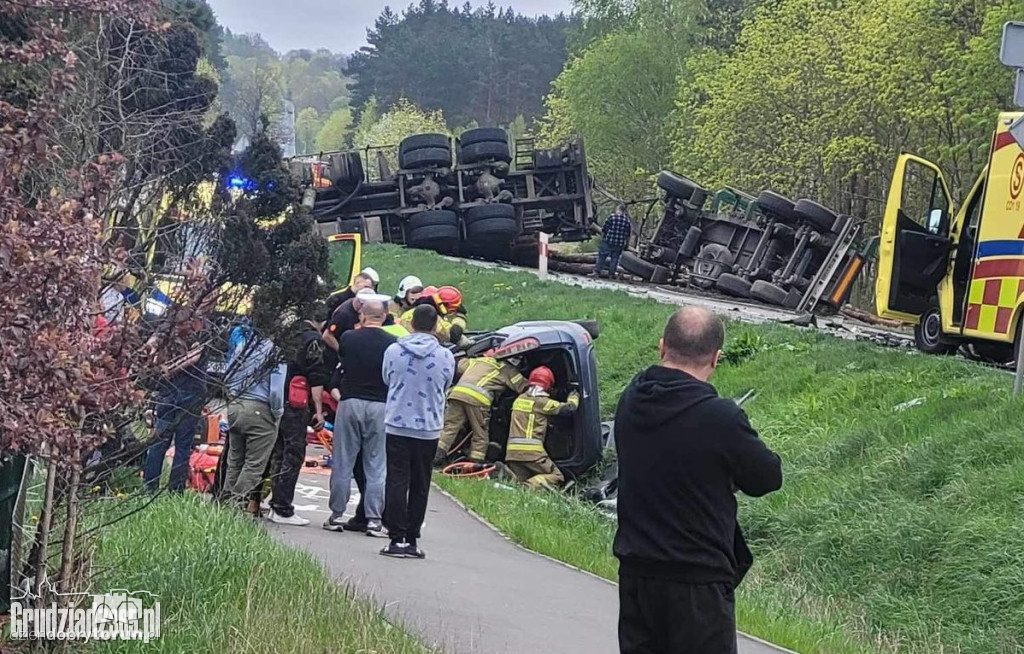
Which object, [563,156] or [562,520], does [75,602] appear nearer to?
[562,520]

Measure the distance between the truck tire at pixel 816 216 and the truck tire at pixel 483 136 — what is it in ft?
30.1

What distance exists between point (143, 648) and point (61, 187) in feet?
5.72

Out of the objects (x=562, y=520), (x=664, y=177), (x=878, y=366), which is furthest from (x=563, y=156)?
(x=562, y=520)

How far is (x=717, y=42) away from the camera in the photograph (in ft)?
171

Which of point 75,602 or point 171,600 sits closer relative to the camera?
point 75,602

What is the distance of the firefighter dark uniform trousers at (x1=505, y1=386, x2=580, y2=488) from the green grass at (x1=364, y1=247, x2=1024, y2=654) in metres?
0.80

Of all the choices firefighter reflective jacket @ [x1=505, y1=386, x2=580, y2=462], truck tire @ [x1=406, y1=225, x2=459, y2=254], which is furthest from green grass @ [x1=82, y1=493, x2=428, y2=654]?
truck tire @ [x1=406, y1=225, x2=459, y2=254]

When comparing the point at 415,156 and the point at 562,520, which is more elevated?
the point at 415,156

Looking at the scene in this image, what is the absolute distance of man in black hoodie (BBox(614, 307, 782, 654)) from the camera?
418 centimetres

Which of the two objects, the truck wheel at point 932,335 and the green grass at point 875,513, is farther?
the truck wheel at point 932,335

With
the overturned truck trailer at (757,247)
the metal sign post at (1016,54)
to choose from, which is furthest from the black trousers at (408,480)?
the overturned truck trailer at (757,247)

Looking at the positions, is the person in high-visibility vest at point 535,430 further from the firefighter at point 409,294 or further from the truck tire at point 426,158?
the truck tire at point 426,158

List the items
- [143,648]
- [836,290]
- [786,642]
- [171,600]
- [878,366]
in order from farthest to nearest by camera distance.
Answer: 1. [836,290]
2. [878,366]
3. [786,642]
4. [171,600]
5. [143,648]

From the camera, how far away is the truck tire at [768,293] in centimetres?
2370
